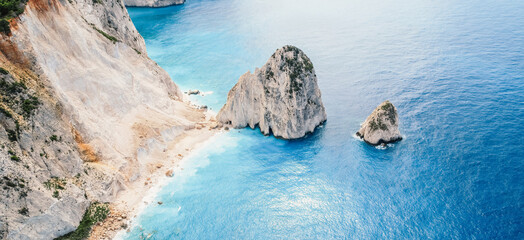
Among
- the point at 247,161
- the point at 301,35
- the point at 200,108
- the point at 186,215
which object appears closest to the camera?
the point at 186,215

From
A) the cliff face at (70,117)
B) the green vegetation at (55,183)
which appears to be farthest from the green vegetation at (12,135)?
the green vegetation at (55,183)

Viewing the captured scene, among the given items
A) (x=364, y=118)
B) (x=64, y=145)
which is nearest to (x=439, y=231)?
(x=364, y=118)

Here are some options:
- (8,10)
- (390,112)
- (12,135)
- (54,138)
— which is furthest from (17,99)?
(390,112)

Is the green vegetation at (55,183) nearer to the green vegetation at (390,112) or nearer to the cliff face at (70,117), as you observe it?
the cliff face at (70,117)

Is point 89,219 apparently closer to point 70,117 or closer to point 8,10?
point 70,117

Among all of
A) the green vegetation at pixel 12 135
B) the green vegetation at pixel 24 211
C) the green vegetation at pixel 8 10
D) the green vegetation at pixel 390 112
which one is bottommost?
the green vegetation at pixel 390 112

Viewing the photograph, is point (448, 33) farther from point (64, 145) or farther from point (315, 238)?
point (64, 145)

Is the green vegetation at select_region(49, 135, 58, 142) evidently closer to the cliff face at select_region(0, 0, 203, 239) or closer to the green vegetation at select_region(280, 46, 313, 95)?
the cliff face at select_region(0, 0, 203, 239)
